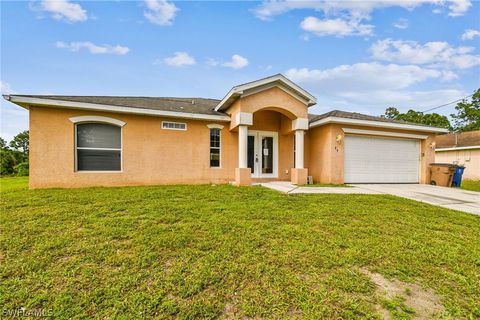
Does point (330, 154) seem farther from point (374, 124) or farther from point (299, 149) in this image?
point (374, 124)

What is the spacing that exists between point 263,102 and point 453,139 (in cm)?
2305

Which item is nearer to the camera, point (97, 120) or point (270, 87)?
point (97, 120)

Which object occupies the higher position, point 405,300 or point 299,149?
point 299,149

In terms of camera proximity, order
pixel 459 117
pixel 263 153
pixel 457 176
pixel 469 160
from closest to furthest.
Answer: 1. pixel 457 176
2. pixel 263 153
3. pixel 469 160
4. pixel 459 117

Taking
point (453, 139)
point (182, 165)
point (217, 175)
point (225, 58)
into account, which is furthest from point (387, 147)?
point (453, 139)

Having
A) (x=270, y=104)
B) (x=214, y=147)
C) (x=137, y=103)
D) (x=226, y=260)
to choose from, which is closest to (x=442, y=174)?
(x=270, y=104)

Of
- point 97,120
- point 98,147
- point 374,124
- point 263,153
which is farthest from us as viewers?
point 263,153

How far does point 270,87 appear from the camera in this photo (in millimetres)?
9414

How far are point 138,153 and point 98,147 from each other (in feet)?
4.86

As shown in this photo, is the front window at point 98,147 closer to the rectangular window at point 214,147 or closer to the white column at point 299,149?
the rectangular window at point 214,147

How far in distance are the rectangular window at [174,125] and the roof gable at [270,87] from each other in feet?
6.84

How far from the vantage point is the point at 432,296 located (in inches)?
90.6

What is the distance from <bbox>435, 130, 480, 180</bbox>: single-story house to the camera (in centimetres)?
1738

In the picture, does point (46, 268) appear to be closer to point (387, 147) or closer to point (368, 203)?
point (368, 203)
